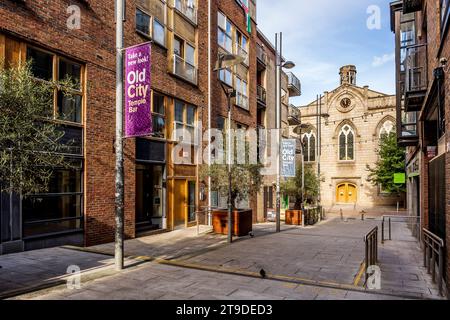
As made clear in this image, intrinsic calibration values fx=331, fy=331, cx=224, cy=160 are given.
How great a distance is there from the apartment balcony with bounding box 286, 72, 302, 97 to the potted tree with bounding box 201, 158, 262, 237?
20738 mm

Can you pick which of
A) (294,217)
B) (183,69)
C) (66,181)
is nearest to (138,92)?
(66,181)

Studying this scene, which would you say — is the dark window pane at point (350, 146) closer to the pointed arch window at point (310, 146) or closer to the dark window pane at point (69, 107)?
the pointed arch window at point (310, 146)

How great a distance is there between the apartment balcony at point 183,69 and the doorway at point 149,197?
4.41 metres

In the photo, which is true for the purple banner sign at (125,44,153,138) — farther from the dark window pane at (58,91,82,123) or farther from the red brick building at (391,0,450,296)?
the red brick building at (391,0,450,296)

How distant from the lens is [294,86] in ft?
107

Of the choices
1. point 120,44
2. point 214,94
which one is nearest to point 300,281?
point 120,44

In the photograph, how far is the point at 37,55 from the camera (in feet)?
30.7

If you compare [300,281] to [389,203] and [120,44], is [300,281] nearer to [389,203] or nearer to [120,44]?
[120,44]

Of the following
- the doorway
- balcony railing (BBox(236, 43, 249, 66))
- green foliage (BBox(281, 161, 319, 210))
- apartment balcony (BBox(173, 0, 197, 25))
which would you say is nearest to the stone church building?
green foliage (BBox(281, 161, 319, 210))

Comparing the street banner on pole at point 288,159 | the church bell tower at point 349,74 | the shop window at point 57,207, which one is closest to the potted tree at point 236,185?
the street banner on pole at point 288,159

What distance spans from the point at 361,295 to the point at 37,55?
396 inches

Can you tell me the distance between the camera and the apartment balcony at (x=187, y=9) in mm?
15105

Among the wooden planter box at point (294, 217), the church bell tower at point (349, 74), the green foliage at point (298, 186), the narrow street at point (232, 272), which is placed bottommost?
the wooden planter box at point (294, 217)

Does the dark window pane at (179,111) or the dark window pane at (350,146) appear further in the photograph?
the dark window pane at (350,146)
